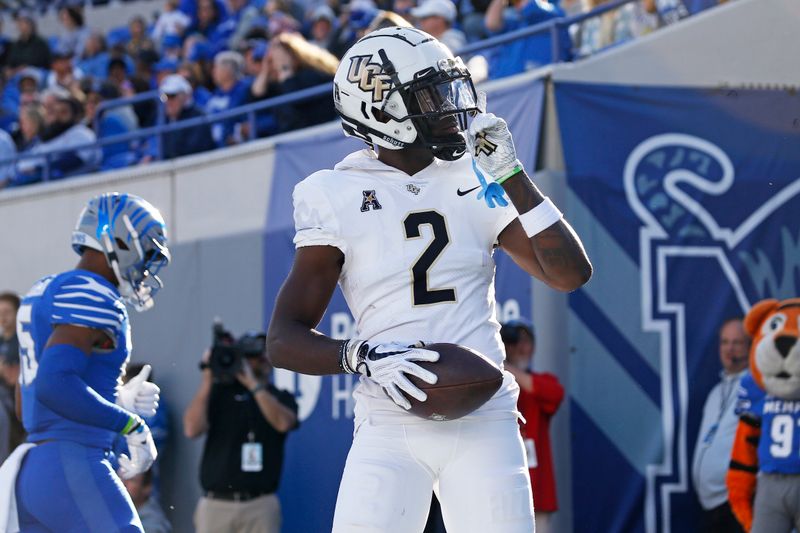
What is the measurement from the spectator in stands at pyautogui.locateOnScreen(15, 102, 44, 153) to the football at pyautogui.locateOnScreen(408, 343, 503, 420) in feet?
32.0

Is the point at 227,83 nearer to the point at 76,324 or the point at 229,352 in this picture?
the point at 229,352

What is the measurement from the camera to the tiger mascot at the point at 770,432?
6469mm

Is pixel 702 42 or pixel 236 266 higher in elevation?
pixel 702 42

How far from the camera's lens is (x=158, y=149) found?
1048cm

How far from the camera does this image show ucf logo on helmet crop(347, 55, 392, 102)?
375 cm

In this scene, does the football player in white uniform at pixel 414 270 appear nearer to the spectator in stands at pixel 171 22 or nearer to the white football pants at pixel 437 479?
the white football pants at pixel 437 479

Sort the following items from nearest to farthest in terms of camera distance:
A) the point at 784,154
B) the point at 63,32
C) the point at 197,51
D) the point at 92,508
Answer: the point at 92,508 → the point at 784,154 → the point at 197,51 → the point at 63,32

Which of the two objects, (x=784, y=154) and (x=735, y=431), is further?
(x=784, y=154)

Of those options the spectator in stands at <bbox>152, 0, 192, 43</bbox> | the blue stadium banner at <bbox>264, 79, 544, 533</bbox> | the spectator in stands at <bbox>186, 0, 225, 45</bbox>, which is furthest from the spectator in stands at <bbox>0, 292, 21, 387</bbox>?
the spectator in stands at <bbox>152, 0, 192, 43</bbox>

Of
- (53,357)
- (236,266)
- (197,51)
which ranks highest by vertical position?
(197,51)

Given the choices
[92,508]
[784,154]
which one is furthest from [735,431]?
[92,508]

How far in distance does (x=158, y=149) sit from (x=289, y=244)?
2015 millimetres

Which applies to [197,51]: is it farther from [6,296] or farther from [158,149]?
[6,296]

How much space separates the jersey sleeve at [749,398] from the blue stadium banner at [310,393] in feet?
7.23
